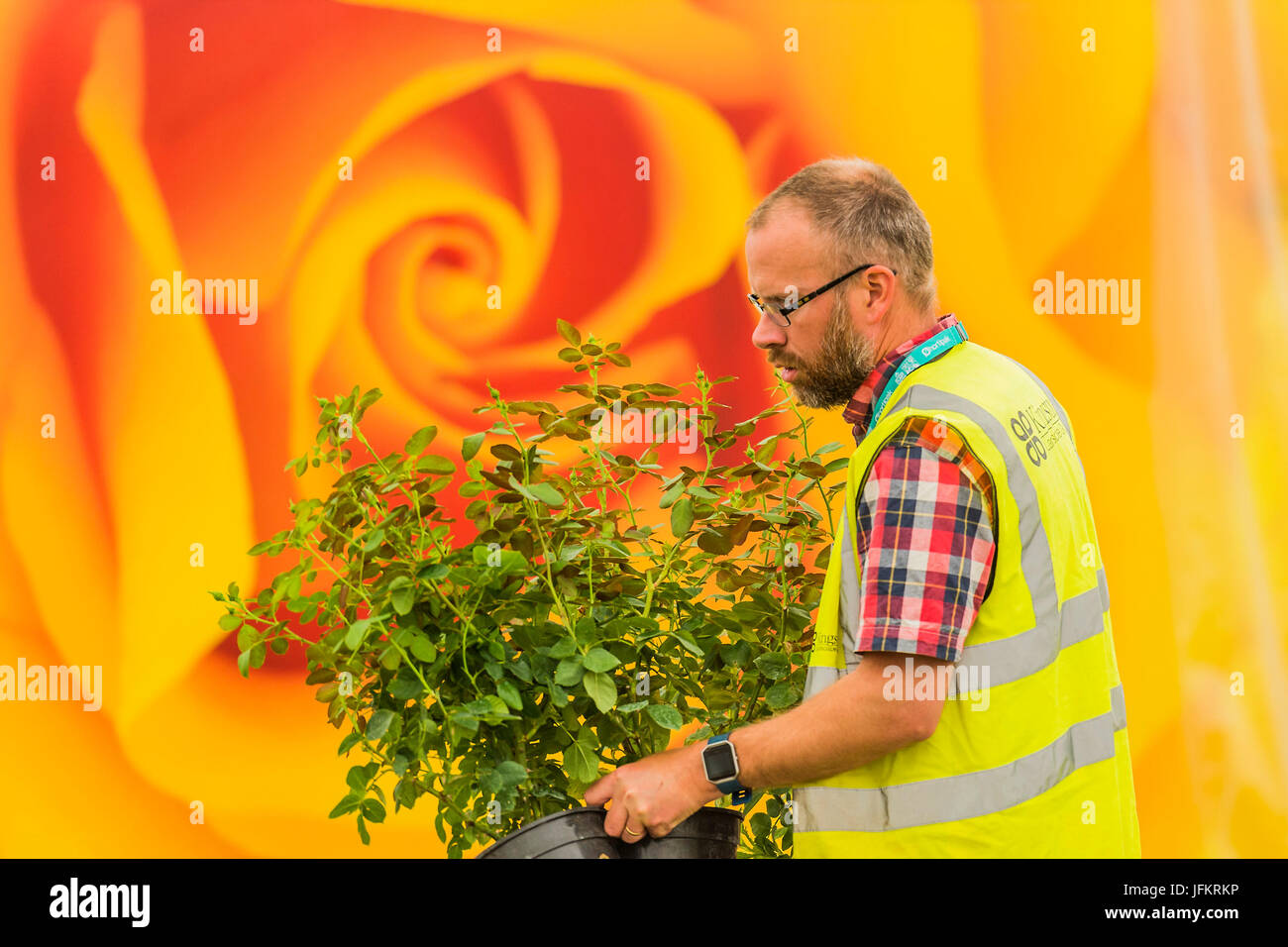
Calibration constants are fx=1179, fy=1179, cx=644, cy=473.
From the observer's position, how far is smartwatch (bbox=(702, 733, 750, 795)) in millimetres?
1424

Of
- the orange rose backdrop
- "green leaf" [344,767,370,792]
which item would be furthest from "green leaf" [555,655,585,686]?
the orange rose backdrop

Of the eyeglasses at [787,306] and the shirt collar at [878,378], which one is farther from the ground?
the eyeglasses at [787,306]

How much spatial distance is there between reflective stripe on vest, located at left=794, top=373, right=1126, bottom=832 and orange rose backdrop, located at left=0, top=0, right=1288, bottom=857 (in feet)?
4.70

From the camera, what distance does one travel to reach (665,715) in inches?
60.9

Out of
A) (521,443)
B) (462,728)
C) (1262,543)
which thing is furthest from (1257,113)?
(462,728)

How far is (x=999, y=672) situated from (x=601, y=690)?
48cm

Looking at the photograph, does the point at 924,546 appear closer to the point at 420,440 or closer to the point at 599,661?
the point at 599,661

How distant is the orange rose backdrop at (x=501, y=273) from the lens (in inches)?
109

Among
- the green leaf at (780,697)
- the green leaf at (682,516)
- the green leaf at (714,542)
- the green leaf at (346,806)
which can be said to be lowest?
the green leaf at (346,806)

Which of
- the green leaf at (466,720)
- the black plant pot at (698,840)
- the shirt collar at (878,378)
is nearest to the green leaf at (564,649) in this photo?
the green leaf at (466,720)

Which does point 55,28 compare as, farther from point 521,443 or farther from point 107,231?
point 521,443

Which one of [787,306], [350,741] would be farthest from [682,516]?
[350,741]

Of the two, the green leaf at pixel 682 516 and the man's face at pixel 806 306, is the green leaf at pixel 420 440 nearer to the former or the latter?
the green leaf at pixel 682 516

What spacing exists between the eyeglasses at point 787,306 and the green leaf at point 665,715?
54 cm
